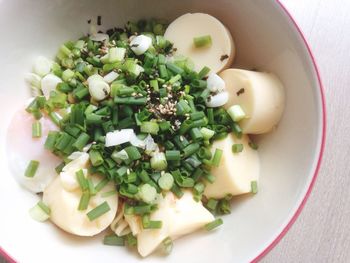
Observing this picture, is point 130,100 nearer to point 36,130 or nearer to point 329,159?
point 36,130

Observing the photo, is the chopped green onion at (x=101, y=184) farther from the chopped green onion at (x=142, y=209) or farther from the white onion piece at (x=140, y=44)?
the white onion piece at (x=140, y=44)

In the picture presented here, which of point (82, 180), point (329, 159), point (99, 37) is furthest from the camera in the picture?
point (329, 159)

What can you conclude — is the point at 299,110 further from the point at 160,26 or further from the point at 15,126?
the point at 15,126

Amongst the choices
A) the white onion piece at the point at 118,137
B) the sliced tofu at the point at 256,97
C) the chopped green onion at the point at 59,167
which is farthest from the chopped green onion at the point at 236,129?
the chopped green onion at the point at 59,167

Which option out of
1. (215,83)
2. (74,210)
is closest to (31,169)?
(74,210)

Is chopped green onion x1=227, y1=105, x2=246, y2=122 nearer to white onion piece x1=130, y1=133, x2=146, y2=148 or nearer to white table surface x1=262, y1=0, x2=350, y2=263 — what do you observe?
white onion piece x1=130, y1=133, x2=146, y2=148

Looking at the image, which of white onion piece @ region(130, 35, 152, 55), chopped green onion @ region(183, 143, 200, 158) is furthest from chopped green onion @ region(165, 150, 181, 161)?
white onion piece @ region(130, 35, 152, 55)
